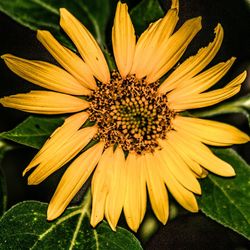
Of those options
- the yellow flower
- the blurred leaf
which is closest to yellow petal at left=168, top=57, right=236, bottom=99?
the yellow flower

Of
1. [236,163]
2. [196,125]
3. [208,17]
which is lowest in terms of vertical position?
[236,163]

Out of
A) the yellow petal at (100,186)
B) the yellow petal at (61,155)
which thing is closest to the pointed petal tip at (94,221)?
the yellow petal at (100,186)

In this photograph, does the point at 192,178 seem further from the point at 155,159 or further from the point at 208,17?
the point at 208,17

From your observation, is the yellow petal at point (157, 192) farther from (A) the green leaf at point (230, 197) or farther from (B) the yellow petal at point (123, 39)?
(B) the yellow petal at point (123, 39)

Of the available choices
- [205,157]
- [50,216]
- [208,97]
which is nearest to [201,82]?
[208,97]

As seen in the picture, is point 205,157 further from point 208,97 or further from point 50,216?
point 50,216

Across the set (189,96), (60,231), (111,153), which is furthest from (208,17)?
(60,231)
